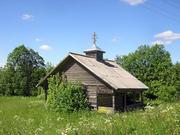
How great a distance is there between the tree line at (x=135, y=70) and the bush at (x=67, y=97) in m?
22.0

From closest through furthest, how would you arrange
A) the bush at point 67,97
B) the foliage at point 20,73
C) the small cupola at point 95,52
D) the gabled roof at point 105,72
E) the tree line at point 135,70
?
the bush at point 67,97 < the gabled roof at point 105,72 < the small cupola at point 95,52 < the tree line at point 135,70 < the foliage at point 20,73

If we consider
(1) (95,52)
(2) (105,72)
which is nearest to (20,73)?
(1) (95,52)

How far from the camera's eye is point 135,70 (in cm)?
6844

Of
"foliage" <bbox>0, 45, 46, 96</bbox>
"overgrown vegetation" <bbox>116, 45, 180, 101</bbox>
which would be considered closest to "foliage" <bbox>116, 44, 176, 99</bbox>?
"overgrown vegetation" <bbox>116, 45, 180, 101</bbox>

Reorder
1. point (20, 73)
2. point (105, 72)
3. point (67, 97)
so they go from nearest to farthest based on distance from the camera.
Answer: point (67, 97) → point (105, 72) → point (20, 73)

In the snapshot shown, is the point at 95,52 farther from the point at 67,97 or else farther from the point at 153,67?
the point at 153,67

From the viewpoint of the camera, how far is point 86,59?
35188mm

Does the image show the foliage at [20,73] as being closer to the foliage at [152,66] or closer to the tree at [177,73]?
the foliage at [152,66]

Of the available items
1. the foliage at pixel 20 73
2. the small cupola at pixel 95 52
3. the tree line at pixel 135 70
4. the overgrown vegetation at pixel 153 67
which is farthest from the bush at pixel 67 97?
the foliage at pixel 20 73

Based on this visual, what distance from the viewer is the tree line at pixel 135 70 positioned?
2527 inches

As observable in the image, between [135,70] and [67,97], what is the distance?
127 ft

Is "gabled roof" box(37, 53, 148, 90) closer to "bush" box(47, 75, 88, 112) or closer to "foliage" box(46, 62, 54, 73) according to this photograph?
"bush" box(47, 75, 88, 112)

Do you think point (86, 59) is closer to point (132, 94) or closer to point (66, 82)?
point (66, 82)

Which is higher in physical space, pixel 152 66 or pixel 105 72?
pixel 152 66
